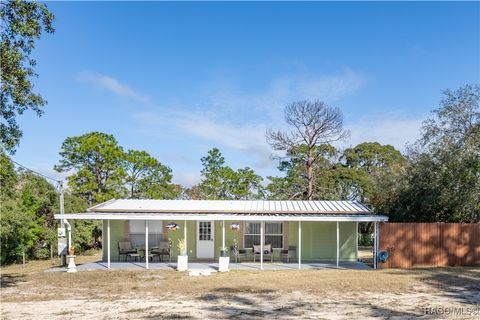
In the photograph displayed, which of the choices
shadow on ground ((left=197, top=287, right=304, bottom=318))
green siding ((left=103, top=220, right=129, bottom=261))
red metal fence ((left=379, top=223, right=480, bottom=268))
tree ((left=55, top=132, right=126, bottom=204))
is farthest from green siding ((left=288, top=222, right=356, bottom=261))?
tree ((left=55, top=132, right=126, bottom=204))

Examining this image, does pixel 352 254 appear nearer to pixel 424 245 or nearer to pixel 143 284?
pixel 424 245

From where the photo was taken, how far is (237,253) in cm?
1861

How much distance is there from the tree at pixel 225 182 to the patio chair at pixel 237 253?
57.2 feet

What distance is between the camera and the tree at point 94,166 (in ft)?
110

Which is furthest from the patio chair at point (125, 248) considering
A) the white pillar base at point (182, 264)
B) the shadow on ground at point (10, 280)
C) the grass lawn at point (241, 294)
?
the shadow on ground at point (10, 280)

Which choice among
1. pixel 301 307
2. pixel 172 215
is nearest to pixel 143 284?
pixel 172 215

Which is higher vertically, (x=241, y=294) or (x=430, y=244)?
(x=430, y=244)

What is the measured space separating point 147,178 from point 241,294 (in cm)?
2685

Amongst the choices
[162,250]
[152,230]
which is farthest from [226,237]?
[152,230]

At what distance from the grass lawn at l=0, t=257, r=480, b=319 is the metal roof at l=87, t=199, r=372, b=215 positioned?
354cm

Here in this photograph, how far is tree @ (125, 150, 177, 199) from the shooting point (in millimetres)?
36188

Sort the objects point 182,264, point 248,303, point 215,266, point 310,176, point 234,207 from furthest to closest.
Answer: point 310,176, point 234,207, point 215,266, point 182,264, point 248,303

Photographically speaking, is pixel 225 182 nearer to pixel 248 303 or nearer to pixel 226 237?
pixel 226 237

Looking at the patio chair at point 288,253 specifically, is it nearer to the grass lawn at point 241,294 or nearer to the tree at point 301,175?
the grass lawn at point 241,294
